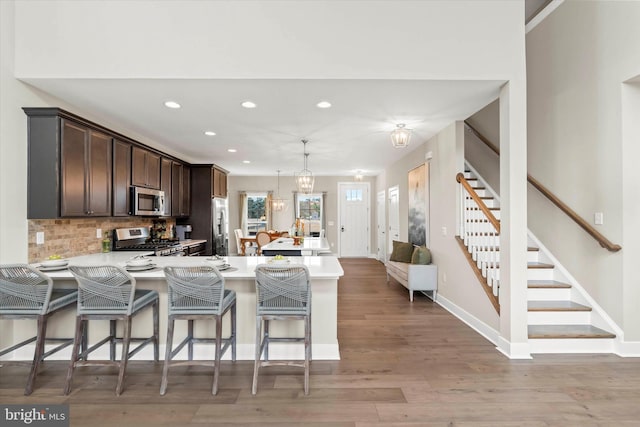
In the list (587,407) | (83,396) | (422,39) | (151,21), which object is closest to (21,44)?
(151,21)

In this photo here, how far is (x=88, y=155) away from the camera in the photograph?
3.46 meters

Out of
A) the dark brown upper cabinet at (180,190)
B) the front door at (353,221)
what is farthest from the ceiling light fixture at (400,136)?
the front door at (353,221)

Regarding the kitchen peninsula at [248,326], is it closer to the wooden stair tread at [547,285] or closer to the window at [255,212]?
the wooden stair tread at [547,285]

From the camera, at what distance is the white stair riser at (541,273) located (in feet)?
12.2

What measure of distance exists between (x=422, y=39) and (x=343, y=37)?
2.37 feet

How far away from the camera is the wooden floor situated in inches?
83.0

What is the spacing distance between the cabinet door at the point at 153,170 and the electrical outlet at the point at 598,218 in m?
5.68

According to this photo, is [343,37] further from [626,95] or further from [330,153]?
[330,153]

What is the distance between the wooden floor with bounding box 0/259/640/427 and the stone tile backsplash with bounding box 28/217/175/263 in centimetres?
111

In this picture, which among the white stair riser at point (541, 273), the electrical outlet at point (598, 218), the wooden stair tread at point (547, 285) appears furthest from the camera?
the white stair riser at point (541, 273)

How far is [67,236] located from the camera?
3.54 meters

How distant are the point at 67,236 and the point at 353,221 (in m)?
7.17

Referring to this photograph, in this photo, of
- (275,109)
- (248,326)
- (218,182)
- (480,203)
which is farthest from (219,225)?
(480,203)

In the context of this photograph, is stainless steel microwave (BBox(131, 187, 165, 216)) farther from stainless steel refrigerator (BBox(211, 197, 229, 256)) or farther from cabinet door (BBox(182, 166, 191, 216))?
stainless steel refrigerator (BBox(211, 197, 229, 256))
